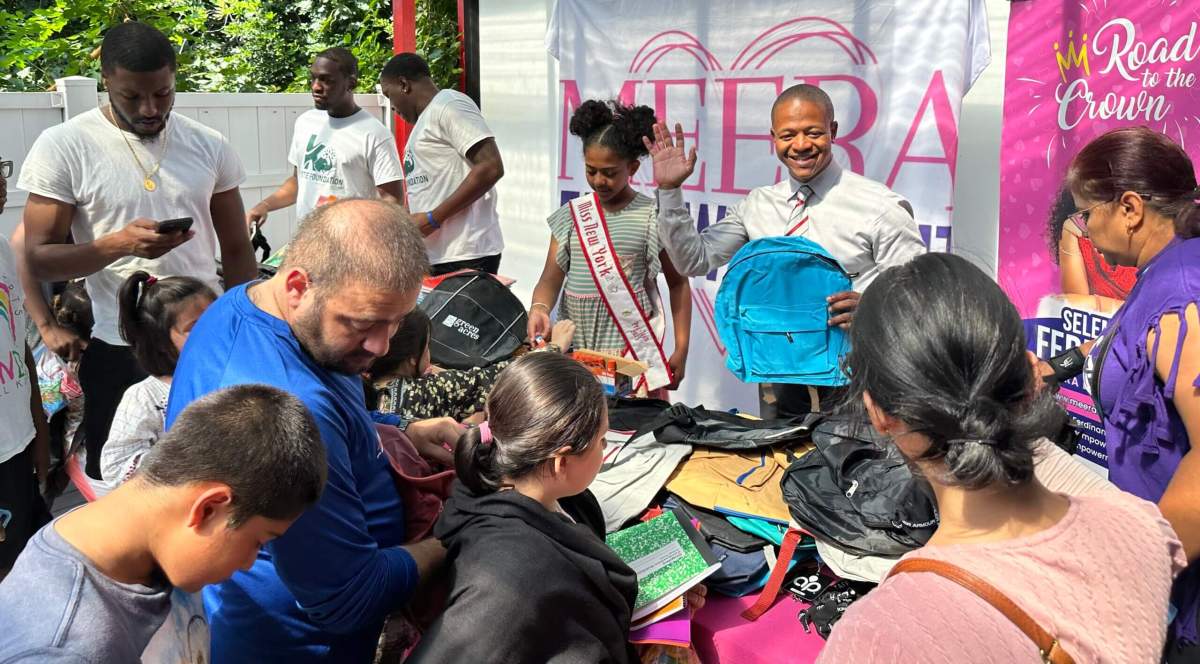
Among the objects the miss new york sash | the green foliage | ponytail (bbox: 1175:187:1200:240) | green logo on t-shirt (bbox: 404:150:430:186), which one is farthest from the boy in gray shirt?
the green foliage

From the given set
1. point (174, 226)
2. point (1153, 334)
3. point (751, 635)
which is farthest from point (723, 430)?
point (174, 226)

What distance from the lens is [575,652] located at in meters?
1.81

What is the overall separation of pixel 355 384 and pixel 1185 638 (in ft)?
5.74

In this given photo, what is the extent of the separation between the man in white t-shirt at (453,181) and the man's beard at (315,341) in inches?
126

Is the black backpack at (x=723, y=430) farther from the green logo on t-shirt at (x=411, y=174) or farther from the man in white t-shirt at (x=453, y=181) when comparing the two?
the green logo on t-shirt at (x=411, y=174)

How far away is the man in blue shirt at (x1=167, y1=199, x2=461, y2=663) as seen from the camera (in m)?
1.70

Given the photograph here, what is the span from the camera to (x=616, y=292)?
383 centimetres

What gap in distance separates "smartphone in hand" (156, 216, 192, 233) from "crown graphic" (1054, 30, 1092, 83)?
315 cm

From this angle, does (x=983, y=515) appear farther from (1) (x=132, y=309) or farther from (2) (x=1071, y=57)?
(2) (x=1071, y=57)

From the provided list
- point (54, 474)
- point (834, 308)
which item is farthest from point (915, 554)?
point (54, 474)

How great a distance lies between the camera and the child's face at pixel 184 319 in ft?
9.74

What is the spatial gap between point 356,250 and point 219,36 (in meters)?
11.4

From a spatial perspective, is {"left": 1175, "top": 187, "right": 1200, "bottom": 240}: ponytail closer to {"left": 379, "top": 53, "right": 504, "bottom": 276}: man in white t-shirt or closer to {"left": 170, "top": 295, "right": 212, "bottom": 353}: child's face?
{"left": 170, "top": 295, "right": 212, "bottom": 353}: child's face

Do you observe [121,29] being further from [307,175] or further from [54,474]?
[307,175]
